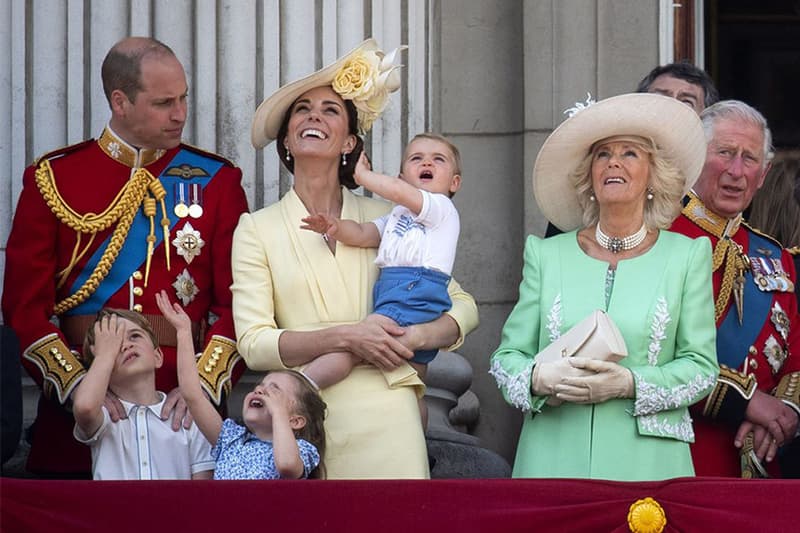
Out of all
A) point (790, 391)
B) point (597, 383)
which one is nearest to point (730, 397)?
point (790, 391)

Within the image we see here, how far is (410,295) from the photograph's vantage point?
665 cm

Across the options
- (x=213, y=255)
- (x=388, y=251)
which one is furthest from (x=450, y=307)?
(x=213, y=255)

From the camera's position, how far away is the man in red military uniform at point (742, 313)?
6.88 meters

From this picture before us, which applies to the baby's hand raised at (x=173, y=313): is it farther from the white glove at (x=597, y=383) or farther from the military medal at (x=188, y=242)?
the white glove at (x=597, y=383)

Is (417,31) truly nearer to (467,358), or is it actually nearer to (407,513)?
(467,358)

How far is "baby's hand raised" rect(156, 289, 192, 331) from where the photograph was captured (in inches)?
257

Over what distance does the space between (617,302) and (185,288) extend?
1.31m

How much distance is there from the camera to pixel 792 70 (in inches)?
383

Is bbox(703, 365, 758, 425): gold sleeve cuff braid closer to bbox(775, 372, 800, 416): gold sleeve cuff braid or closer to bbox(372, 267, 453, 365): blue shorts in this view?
bbox(775, 372, 800, 416): gold sleeve cuff braid

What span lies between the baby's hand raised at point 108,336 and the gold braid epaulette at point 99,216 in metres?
0.29

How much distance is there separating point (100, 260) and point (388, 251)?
34.6 inches

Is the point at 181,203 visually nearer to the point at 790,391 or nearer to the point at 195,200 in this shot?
the point at 195,200

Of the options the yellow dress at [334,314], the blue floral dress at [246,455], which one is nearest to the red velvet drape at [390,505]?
the blue floral dress at [246,455]

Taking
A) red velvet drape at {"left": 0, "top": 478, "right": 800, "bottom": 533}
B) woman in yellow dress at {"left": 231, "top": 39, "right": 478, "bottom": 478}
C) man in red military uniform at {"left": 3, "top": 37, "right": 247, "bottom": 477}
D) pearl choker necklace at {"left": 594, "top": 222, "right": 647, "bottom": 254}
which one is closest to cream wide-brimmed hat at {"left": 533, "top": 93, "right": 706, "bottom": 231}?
pearl choker necklace at {"left": 594, "top": 222, "right": 647, "bottom": 254}
